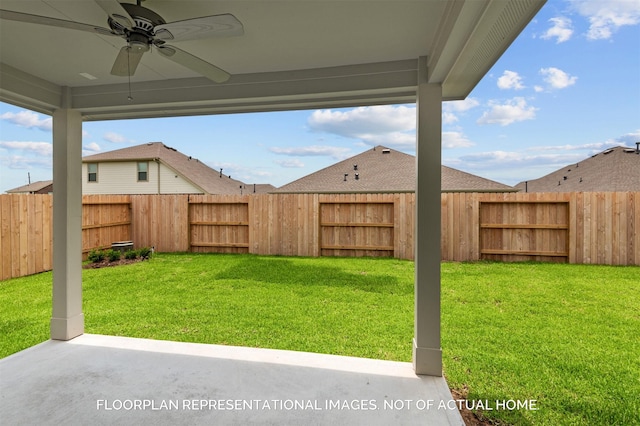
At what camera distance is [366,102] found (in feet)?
8.59

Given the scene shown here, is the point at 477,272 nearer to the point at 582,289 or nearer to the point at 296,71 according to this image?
the point at 582,289

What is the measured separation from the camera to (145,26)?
161 centimetres

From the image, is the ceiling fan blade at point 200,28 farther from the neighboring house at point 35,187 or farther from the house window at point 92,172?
the neighboring house at point 35,187

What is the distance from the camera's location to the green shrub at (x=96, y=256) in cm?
626

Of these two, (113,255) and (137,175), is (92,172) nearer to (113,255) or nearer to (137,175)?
(137,175)

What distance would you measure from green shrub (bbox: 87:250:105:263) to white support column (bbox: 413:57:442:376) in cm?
653

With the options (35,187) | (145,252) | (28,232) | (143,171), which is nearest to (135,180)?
(143,171)

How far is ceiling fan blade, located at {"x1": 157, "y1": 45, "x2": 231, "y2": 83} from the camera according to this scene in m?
1.77

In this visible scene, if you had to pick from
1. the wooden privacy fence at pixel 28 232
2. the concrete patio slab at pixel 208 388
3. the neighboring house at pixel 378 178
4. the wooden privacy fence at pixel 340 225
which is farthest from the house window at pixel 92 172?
the concrete patio slab at pixel 208 388

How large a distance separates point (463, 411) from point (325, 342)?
4.20 feet

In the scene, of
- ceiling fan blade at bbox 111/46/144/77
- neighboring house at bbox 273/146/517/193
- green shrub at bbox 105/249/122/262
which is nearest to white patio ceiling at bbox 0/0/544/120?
ceiling fan blade at bbox 111/46/144/77

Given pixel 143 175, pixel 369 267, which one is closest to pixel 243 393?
pixel 369 267

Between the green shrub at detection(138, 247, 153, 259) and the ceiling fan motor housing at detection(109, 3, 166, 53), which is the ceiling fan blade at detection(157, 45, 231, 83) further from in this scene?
the green shrub at detection(138, 247, 153, 259)

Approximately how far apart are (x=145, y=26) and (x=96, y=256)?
617cm
